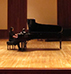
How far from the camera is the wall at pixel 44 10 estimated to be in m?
10.3

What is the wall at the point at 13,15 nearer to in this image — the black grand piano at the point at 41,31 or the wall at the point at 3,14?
the wall at the point at 3,14

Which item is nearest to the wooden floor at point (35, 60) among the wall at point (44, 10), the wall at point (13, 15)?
the wall at point (44, 10)


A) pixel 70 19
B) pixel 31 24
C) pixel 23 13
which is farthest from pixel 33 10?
pixel 31 24

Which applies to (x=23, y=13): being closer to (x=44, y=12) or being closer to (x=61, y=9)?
(x=44, y=12)

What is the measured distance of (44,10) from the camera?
10.3 meters

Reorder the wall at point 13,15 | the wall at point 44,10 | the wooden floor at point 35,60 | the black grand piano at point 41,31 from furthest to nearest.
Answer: the wall at point 13,15 < the wall at point 44,10 < the black grand piano at point 41,31 < the wooden floor at point 35,60

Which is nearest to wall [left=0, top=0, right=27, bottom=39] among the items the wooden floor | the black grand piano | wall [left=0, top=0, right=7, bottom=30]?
wall [left=0, top=0, right=7, bottom=30]

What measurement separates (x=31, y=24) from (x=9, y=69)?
113 inches

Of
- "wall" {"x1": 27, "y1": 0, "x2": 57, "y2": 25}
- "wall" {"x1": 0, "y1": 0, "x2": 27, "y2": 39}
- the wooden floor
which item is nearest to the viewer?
the wooden floor

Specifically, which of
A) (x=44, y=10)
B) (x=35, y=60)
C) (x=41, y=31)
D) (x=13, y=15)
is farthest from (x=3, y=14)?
(x=35, y=60)

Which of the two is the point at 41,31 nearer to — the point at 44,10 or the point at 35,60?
the point at 35,60

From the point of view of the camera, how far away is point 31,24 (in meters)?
5.58

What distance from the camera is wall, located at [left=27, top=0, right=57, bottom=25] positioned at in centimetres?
1028

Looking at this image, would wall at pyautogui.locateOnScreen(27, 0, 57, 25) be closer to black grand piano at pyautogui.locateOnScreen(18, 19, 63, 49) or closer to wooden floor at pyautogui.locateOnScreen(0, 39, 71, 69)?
black grand piano at pyautogui.locateOnScreen(18, 19, 63, 49)
